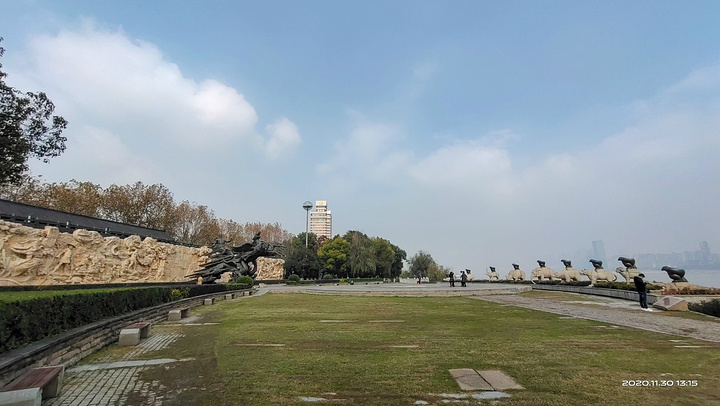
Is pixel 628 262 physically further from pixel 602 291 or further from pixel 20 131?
pixel 20 131

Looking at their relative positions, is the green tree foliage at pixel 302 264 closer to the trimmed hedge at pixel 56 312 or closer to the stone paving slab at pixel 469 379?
the trimmed hedge at pixel 56 312

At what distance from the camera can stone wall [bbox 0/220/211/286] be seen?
12359 mm

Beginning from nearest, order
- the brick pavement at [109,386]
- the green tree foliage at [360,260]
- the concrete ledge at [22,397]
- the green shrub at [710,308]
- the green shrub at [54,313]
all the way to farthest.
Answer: the concrete ledge at [22,397]
the brick pavement at [109,386]
the green shrub at [54,313]
the green shrub at [710,308]
the green tree foliage at [360,260]

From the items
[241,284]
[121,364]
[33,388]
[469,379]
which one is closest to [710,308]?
[469,379]

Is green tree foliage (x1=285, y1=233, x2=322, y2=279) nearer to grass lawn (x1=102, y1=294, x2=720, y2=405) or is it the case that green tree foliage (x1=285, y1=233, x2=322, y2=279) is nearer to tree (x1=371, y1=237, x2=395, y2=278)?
tree (x1=371, y1=237, x2=395, y2=278)

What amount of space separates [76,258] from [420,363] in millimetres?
16495

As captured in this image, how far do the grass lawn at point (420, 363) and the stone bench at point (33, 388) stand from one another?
1075 millimetres

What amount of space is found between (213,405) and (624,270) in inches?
927

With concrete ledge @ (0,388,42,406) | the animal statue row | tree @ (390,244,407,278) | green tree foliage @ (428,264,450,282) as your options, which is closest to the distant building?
tree @ (390,244,407,278)

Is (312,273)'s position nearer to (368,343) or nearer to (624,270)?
(624,270)

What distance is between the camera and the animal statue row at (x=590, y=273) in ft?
55.0

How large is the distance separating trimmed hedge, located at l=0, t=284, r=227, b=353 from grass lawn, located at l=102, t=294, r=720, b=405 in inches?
41.2

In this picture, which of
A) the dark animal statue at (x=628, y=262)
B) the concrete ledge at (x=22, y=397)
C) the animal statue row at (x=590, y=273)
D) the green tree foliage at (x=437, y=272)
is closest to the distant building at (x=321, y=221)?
the green tree foliage at (x=437, y=272)

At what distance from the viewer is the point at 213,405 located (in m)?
3.89
